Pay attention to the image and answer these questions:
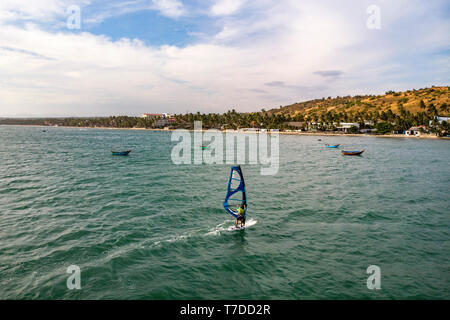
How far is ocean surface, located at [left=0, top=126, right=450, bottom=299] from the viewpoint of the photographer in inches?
579

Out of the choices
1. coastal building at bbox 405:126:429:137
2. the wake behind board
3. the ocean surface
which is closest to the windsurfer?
the wake behind board

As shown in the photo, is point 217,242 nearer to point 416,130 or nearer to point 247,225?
point 247,225

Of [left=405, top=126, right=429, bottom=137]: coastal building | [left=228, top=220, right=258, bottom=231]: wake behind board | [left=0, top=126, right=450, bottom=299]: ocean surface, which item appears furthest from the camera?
[left=405, top=126, right=429, bottom=137]: coastal building

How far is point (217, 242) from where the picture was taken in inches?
792

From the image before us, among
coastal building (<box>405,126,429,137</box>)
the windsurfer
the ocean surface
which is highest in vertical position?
coastal building (<box>405,126,429,137</box>)

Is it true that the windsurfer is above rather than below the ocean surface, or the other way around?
above

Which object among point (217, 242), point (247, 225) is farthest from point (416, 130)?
point (217, 242)

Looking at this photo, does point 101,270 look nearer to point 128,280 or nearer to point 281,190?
point 128,280

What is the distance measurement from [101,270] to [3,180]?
3787 cm

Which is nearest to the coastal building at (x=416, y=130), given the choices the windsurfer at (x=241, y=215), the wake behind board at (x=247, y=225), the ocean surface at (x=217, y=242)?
the ocean surface at (x=217, y=242)

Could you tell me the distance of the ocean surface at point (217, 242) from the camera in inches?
579

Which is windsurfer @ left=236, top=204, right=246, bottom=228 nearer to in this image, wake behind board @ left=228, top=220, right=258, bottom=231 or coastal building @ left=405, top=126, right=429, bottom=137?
wake behind board @ left=228, top=220, right=258, bottom=231

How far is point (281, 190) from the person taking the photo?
122 feet
